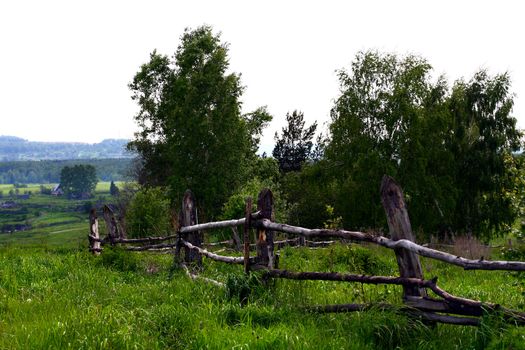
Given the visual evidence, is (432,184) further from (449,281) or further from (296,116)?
(296,116)

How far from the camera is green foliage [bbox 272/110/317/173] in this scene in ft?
218

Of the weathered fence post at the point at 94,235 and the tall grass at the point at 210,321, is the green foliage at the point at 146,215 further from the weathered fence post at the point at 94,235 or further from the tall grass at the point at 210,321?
the tall grass at the point at 210,321

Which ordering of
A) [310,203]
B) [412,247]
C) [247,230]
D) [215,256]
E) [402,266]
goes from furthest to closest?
[310,203]
[215,256]
[247,230]
[402,266]
[412,247]

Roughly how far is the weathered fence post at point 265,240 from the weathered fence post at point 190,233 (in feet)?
11.0

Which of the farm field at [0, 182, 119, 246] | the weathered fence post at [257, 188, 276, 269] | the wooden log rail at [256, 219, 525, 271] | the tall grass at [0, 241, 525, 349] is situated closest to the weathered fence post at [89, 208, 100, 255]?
the tall grass at [0, 241, 525, 349]

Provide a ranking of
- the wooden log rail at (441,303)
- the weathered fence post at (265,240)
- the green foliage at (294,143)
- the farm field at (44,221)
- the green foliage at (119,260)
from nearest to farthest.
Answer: the wooden log rail at (441,303) < the weathered fence post at (265,240) < the green foliage at (119,260) < the green foliage at (294,143) < the farm field at (44,221)

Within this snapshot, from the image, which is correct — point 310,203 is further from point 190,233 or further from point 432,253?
point 432,253

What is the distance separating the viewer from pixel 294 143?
6800 cm

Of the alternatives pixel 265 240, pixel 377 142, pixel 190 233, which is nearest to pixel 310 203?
pixel 377 142

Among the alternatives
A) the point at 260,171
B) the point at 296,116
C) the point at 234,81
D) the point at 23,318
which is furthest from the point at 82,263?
the point at 296,116

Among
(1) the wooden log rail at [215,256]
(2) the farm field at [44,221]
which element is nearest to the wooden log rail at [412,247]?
(1) the wooden log rail at [215,256]

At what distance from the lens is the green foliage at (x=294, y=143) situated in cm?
6650

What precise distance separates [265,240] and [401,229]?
2.22 metres

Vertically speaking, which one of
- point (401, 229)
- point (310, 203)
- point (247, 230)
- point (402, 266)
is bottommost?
point (310, 203)
